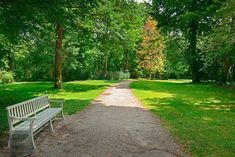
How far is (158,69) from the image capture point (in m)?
56.3

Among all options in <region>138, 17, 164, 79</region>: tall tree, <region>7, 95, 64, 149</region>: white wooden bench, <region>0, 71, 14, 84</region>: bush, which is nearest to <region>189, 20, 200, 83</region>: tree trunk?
<region>138, 17, 164, 79</region>: tall tree

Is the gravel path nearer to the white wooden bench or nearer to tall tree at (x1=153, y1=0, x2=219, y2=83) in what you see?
the white wooden bench

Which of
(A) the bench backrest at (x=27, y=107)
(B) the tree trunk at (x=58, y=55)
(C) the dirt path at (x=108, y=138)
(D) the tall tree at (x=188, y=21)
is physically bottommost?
(C) the dirt path at (x=108, y=138)

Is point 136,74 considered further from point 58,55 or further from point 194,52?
point 58,55

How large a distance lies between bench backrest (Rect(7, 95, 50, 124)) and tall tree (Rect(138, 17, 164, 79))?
141ft

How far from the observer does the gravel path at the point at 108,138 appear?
25.2ft

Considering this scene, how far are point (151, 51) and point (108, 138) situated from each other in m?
46.5

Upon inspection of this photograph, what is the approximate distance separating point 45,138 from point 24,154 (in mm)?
1581

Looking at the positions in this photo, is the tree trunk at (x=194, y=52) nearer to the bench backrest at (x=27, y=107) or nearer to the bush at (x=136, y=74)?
the bush at (x=136, y=74)

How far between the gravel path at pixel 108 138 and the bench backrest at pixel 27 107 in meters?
0.82

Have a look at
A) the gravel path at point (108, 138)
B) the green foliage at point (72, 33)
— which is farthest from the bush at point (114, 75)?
the gravel path at point (108, 138)

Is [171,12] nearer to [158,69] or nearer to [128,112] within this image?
[158,69]

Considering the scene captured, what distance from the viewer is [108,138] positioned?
9102 millimetres

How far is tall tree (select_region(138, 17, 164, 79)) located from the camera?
53.8 metres
